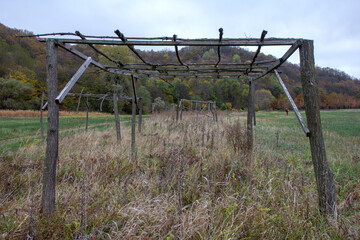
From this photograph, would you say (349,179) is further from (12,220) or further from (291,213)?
(12,220)

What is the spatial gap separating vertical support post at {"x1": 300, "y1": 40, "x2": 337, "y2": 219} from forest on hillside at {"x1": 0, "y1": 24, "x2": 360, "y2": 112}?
880mm

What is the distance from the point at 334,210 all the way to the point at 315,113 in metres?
1.31

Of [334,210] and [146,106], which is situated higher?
[146,106]

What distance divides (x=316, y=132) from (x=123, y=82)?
39.2m

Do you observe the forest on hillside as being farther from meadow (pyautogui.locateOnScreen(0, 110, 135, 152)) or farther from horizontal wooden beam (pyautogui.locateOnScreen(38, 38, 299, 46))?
meadow (pyautogui.locateOnScreen(0, 110, 135, 152))

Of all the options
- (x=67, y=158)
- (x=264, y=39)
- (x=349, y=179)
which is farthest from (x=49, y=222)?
(x=349, y=179)

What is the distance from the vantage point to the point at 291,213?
2.71 m

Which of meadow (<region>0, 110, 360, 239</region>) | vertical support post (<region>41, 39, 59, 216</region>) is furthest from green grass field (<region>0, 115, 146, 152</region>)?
vertical support post (<region>41, 39, 59, 216</region>)

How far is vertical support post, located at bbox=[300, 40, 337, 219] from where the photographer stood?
8.96 ft

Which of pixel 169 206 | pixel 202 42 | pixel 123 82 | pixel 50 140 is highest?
pixel 123 82

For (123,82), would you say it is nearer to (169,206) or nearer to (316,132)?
(169,206)

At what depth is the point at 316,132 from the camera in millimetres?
2770

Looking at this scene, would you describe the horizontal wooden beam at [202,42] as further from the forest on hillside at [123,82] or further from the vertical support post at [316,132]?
the forest on hillside at [123,82]

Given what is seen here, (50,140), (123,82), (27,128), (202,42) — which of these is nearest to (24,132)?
(27,128)
